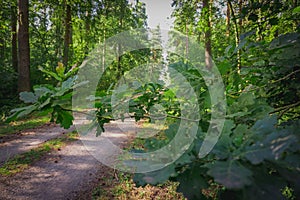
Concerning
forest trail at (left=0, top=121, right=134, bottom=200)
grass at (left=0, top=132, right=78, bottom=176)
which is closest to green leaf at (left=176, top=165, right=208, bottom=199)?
forest trail at (left=0, top=121, right=134, bottom=200)

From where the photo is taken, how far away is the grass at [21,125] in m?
6.45

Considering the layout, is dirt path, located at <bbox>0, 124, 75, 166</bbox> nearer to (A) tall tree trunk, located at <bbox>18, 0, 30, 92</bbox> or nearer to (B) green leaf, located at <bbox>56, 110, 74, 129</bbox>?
(A) tall tree trunk, located at <bbox>18, 0, 30, 92</bbox>

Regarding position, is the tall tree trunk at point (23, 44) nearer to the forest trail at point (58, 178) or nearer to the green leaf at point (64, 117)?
the forest trail at point (58, 178)

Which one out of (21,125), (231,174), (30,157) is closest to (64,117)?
(231,174)

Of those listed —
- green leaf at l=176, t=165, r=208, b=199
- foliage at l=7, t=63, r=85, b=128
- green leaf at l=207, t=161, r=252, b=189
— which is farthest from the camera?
foliage at l=7, t=63, r=85, b=128

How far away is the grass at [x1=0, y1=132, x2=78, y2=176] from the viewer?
4146 millimetres

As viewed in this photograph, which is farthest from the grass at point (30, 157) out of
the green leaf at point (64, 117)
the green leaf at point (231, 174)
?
the green leaf at point (231, 174)

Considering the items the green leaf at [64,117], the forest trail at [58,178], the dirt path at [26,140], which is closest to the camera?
the green leaf at [64,117]

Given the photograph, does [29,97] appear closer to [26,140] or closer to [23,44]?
[26,140]

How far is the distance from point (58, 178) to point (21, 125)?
409 centimetres

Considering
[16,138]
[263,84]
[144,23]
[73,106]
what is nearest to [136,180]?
[73,106]

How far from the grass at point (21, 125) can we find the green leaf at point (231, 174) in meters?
6.59

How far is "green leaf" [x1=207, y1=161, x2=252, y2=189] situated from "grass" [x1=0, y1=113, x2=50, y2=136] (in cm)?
659

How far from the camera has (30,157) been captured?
15.6 feet
